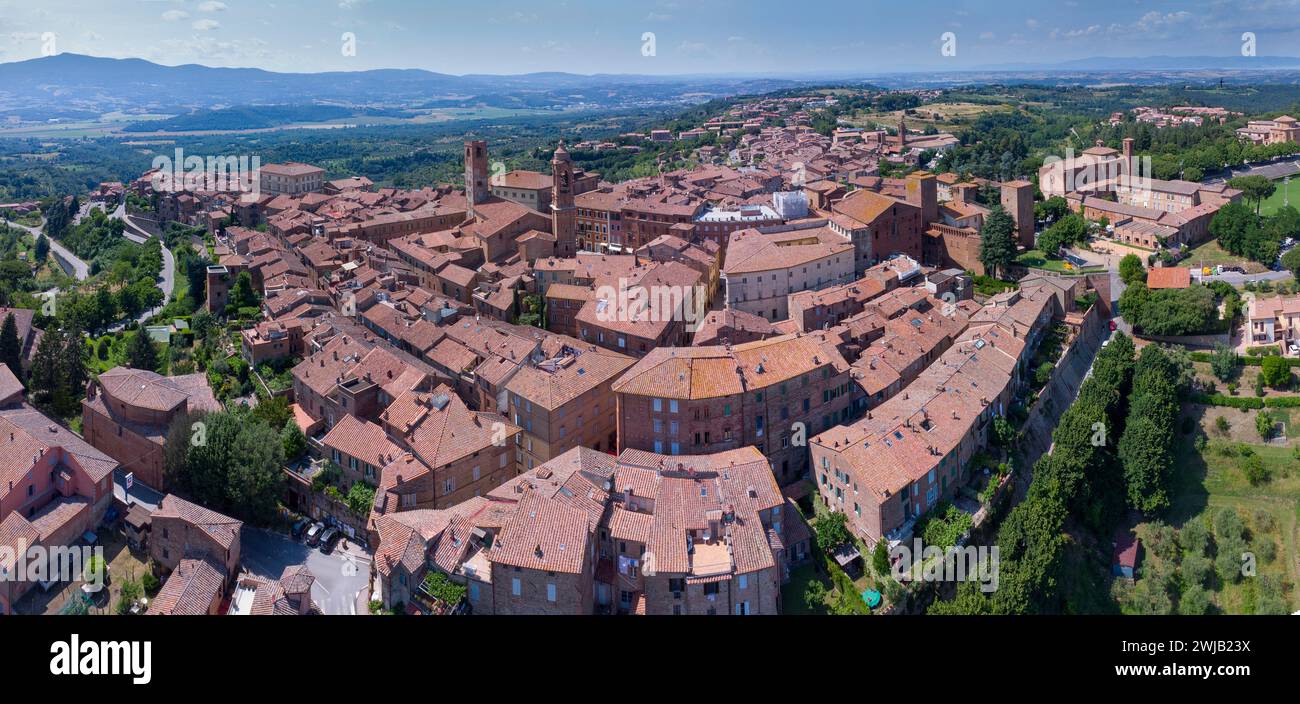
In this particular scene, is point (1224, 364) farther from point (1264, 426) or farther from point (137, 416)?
point (137, 416)

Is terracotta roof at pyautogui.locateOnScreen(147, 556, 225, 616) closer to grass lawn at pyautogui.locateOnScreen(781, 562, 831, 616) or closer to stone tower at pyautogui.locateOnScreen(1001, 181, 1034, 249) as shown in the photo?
grass lawn at pyautogui.locateOnScreen(781, 562, 831, 616)

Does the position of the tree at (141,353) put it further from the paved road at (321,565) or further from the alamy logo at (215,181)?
the alamy logo at (215,181)

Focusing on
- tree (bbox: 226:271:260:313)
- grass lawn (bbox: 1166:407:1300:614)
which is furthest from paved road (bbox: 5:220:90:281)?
grass lawn (bbox: 1166:407:1300:614)

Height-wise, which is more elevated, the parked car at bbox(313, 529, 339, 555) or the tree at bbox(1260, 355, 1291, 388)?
the tree at bbox(1260, 355, 1291, 388)

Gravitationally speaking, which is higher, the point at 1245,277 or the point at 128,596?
the point at 1245,277

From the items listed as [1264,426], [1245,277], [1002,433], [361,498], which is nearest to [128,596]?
[361,498]
